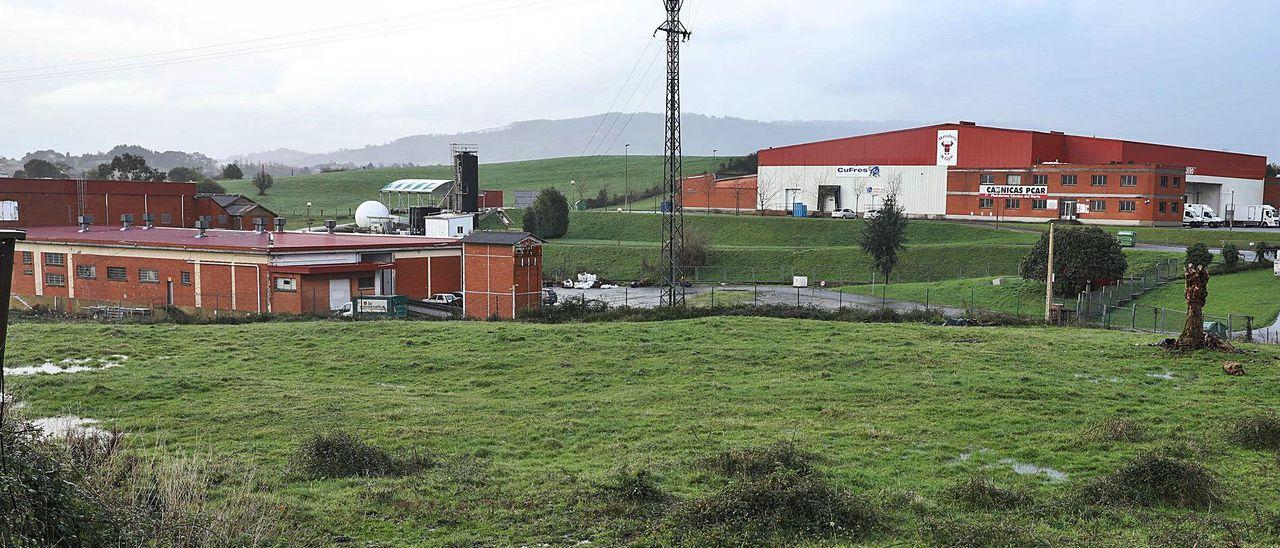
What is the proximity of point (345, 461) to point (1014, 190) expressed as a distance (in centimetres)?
6829

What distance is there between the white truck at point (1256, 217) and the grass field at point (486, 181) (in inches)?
2517

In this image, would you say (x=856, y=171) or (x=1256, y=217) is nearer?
(x=1256, y=217)

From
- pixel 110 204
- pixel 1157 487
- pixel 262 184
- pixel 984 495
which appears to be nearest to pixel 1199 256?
pixel 1157 487

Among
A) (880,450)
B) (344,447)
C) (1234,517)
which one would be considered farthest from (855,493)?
(344,447)

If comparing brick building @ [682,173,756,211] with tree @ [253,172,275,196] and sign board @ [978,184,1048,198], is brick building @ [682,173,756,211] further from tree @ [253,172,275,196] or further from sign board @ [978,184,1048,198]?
tree @ [253,172,275,196]

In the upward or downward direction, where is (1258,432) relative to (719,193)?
downward

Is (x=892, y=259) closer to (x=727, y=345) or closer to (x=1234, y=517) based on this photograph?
(x=727, y=345)

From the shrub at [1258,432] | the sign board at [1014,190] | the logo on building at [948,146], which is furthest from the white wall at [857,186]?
the shrub at [1258,432]

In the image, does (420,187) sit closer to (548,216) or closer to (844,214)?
(548,216)

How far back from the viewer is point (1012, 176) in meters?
73.4

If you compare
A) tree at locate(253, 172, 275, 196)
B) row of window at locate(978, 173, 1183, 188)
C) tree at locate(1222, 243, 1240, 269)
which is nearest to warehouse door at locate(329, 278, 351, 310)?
tree at locate(1222, 243, 1240, 269)

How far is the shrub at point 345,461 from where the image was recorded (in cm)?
1277

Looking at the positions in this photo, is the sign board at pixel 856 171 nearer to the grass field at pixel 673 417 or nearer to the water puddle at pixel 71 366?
the grass field at pixel 673 417

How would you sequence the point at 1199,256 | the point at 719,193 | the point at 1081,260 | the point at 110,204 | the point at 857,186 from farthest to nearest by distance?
the point at 719,193 < the point at 857,186 < the point at 110,204 < the point at 1199,256 < the point at 1081,260
